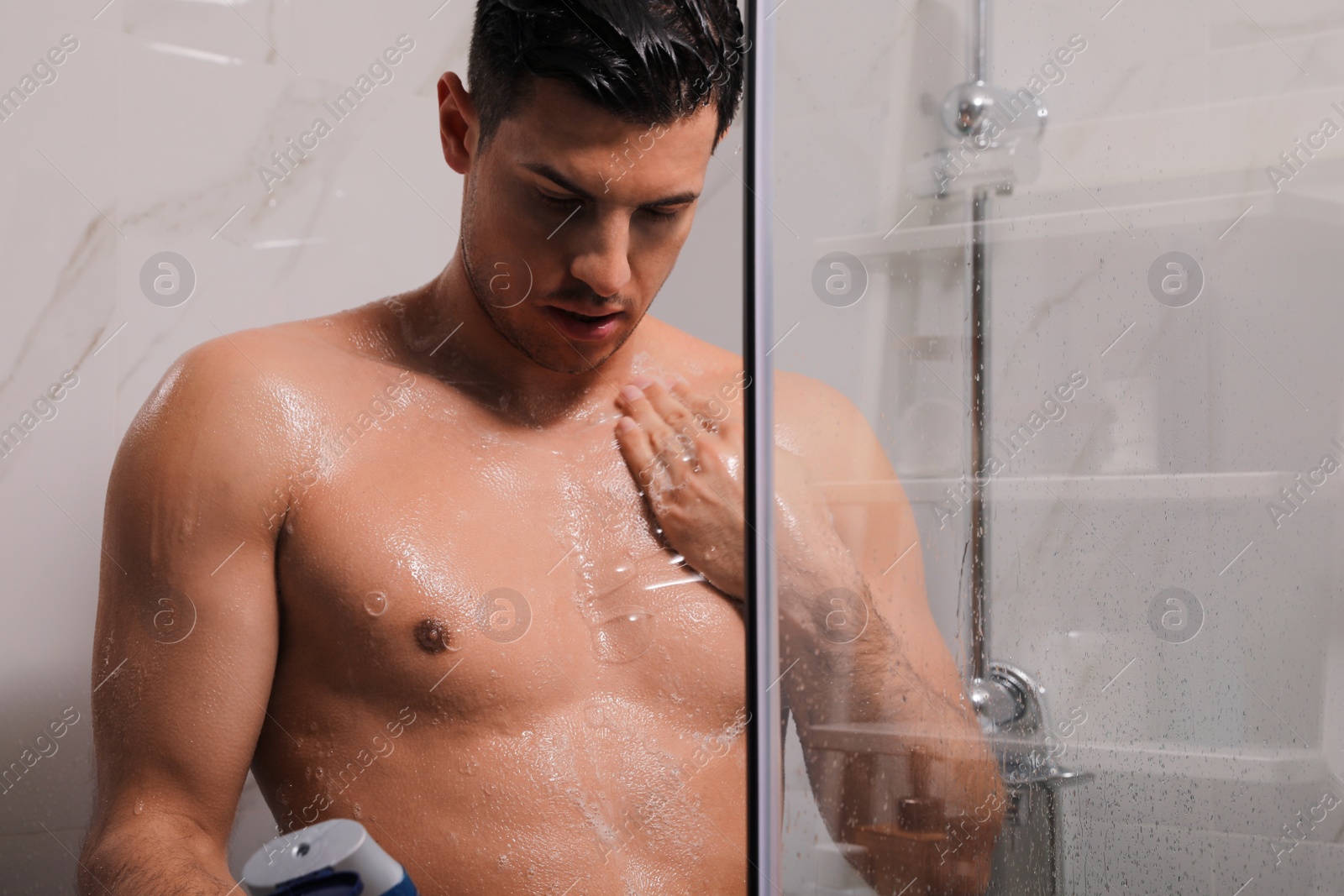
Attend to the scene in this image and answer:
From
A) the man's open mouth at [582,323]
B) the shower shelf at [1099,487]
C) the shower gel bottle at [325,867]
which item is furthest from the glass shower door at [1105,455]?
the man's open mouth at [582,323]

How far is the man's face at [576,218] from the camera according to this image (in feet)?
2.19

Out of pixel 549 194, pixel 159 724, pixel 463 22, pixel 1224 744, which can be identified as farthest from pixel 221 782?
pixel 463 22

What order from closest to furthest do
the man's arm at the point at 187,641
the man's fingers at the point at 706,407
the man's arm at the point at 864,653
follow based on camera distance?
the man's arm at the point at 864,653, the man's arm at the point at 187,641, the man's fingers at the point at 706,407

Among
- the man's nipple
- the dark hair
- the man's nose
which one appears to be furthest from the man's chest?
the dark hair

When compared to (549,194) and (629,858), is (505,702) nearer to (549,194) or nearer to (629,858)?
(629,858)

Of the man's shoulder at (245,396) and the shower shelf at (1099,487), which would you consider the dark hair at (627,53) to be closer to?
the man's shoulder at (245,396)

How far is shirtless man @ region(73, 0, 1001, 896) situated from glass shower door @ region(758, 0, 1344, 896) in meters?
0.23

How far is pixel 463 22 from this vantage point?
1.13 m

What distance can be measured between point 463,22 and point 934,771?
38.6 inches

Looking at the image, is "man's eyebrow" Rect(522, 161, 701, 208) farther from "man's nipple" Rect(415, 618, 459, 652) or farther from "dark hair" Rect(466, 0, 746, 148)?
"man's nipple" Rect(415, 618, 459, 652)

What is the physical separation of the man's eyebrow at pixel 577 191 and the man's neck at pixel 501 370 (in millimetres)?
123

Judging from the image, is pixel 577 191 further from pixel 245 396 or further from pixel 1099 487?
pixel 1099 487

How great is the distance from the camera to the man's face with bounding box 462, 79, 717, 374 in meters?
0.67

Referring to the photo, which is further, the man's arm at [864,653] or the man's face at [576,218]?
the man's face at [576,218]
